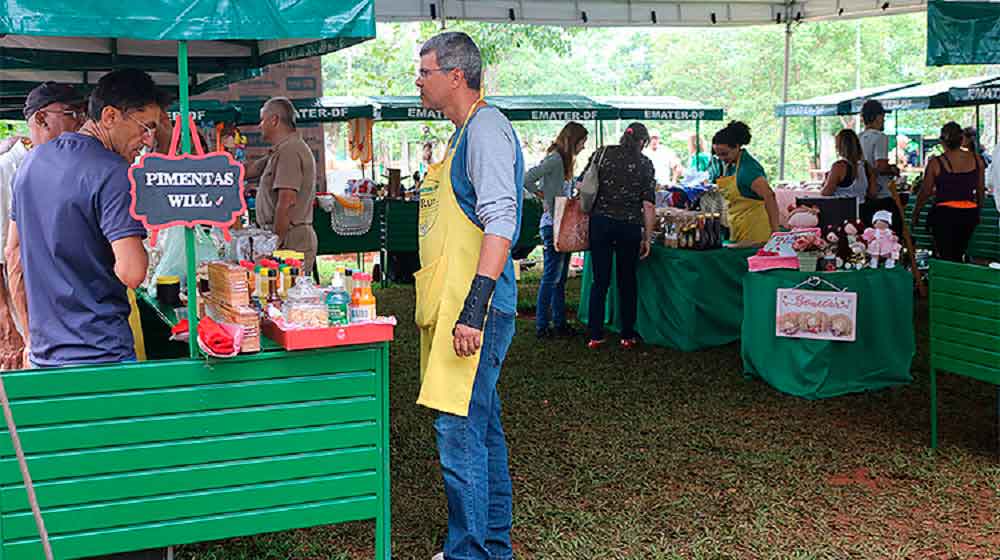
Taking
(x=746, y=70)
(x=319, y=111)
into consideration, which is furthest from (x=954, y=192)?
(x=746, y=70)

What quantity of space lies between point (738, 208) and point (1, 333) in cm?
486

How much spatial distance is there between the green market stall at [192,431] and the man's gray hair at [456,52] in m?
0.27

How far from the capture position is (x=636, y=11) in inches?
439

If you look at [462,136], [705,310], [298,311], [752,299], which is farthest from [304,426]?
[705,310]

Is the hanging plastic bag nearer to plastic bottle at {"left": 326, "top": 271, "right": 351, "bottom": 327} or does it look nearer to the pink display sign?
plastic bottle at {"left": 326, "top": 271, "right": 351, "bottom": 327}

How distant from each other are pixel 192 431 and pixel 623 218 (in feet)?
14.7

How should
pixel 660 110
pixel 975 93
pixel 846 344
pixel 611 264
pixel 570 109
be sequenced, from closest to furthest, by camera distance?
pixel 846 344 → pixel 611 264 → pixel 975 93 → pixel 570 109 → pixel 660 110

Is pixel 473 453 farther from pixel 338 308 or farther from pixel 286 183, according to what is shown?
pixel 286 183

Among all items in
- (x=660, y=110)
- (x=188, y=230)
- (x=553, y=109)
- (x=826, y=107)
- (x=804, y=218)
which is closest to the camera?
(x=188, y=230)

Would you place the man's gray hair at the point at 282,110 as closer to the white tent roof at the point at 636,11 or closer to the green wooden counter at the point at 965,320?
the green wooden counter at the point at 965,320

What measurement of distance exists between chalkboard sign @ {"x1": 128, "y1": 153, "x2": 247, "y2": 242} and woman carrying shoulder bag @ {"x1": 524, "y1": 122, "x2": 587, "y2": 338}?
4.52 m

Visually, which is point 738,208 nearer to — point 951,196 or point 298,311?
point 951,196

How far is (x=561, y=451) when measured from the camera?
4766mm

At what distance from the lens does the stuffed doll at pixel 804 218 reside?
580cm
